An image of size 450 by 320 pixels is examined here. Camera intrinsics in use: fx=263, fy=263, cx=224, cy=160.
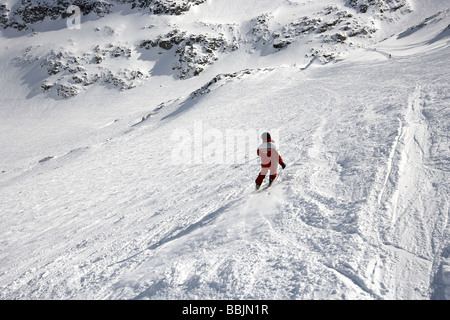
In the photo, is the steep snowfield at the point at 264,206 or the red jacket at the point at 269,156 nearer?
the steep snowfield at the point at 264,206

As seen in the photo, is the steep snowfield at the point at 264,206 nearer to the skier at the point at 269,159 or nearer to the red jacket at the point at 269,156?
the skier at the point at 269,159

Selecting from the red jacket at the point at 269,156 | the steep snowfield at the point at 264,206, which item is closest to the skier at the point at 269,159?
the red jacket at the point at 269,156

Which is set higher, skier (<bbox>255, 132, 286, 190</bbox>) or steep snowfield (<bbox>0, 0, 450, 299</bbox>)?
skier (<bbox>255, 132, 286, 190</bbox>)

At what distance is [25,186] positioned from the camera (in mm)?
14758

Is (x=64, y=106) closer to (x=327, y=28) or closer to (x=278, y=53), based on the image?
(x=278, y=53)

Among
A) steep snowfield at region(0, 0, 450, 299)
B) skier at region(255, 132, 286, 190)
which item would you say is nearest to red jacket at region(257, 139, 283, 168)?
skier at region(255, 132, 286, 190)

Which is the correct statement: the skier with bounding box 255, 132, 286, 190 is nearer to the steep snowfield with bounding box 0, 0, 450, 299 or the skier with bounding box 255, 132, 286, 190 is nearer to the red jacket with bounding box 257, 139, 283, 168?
the red jacket with bounding box 257, 139, 283, 168

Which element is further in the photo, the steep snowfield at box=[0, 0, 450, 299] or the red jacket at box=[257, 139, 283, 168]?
the red jacket at box=[257, 139, 283, 168]

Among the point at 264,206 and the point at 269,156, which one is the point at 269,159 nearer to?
the point at 269,156

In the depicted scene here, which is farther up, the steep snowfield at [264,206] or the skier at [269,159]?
the skier at [269,159]

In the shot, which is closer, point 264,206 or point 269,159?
point 264,206

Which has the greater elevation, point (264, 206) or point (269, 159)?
point (269, 159)

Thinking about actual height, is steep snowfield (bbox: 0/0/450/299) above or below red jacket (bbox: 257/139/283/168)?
below

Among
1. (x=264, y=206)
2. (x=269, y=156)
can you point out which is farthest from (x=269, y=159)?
(x=264, y=206)
